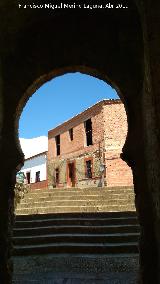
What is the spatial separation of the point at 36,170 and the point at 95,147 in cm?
1413

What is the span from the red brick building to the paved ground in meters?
14.1

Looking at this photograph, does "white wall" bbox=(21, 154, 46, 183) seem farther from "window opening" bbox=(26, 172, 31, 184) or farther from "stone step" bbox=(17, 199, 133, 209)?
"stone step" bbox=(17, 199, 133, 209)

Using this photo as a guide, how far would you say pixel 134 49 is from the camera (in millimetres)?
4109

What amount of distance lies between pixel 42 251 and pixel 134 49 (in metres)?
5.69

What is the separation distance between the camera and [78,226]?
358 inches

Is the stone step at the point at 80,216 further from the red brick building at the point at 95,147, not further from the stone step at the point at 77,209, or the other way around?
the red brick building at the point at 95,147

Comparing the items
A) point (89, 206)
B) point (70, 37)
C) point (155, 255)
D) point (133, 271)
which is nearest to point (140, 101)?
point (70, 37)

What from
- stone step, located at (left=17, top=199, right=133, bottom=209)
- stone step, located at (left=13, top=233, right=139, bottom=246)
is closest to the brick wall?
stone step, located at (left=17, top=199, right=133, bottom=209)

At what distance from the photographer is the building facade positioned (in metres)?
33.7

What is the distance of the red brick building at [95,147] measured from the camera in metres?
21.7

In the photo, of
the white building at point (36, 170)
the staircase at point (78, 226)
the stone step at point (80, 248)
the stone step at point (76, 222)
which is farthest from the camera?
the white building at point (36, 170)

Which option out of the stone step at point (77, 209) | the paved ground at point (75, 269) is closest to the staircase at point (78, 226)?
the stone step at point (77, 209)

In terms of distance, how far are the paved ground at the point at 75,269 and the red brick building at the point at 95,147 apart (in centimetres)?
1415

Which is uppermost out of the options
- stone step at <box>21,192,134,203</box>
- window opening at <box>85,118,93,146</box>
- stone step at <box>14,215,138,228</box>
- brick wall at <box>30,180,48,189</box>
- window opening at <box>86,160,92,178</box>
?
window opening at <box>85,118,93,146</box>
